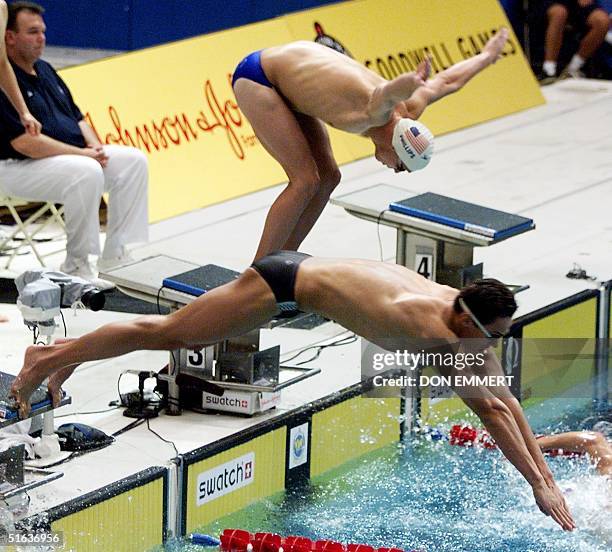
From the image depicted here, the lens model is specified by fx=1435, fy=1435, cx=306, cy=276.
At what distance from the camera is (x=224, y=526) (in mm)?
5109

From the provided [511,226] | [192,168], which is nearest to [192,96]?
[192,168]

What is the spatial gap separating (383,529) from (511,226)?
1649 millimetres

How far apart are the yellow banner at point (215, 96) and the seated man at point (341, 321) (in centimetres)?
282

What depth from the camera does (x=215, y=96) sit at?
8547 millimetres

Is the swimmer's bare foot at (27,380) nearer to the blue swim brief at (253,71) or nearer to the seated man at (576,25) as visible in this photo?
the blue swim brief at (253,71)

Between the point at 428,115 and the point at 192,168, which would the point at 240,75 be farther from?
the point at 428,115

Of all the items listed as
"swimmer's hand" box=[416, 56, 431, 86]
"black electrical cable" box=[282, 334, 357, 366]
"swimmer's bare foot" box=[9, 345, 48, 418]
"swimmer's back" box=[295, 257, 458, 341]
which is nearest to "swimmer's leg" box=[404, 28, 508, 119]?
"swimmer's hand" box=[416, 56, 431, 86]

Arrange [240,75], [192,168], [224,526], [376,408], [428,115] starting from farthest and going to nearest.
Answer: [428,115] → [192,168] → [376,408] → [240,75] → [224,526]

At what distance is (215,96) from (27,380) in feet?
13.9

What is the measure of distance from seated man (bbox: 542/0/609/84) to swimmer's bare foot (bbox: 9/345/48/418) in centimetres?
804

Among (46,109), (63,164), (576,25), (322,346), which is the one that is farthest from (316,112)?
(576,25)

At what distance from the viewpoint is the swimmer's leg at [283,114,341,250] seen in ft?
18.2

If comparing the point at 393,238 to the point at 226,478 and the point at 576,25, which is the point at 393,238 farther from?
the point at 576,25

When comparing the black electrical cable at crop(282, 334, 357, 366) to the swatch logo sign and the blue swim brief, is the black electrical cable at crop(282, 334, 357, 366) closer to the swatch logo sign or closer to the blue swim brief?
the swatch logo sign
